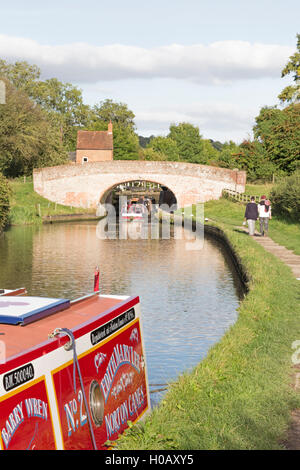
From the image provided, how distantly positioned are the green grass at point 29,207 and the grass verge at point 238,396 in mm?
29065

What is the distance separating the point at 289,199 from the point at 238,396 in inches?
828

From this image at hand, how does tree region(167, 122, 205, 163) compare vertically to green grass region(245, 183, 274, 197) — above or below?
above

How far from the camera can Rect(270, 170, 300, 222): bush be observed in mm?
25125

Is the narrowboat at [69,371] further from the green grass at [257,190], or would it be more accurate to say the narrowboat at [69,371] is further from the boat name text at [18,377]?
the green grass at [257,190]

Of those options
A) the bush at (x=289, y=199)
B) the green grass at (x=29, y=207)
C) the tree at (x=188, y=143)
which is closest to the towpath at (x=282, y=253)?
the bush at (x=289, y=199)

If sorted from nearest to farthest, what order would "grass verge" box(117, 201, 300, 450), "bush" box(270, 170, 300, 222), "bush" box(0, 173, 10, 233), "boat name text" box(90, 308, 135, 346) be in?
"grass verge" box(117, 201, 300, 450) < "boat name text" box(90, 308, 135, 346) < "bush" box(270, 170, 300, 222) < "bush" box(0, 173, 10, 233)

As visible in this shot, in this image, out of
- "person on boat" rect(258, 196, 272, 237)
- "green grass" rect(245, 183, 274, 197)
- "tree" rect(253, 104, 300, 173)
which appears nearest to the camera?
"person on boat" rect(258, 196, 272, 237)

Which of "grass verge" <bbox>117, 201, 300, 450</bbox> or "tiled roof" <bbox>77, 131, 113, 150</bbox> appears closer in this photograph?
"grass verge" <bbox>117, 201, 300, 450</bbox>

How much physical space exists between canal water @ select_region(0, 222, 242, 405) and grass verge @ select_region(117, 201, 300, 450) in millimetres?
851

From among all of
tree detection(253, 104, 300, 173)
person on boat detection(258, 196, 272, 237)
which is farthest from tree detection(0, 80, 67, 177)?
person on boat detection(258, 196, 272, 237)

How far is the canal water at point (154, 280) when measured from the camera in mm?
10242

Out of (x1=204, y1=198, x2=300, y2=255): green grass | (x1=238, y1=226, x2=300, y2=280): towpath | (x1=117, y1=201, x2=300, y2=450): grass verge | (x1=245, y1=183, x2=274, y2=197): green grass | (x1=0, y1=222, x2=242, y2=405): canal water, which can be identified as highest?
(x1=245, y1=183, x2=274, y2=197): green grass

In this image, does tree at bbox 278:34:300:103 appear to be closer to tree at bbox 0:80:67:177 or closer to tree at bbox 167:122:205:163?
tree at bbox 0:80:67:177

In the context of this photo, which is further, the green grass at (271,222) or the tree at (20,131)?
the tree at (20,131)
